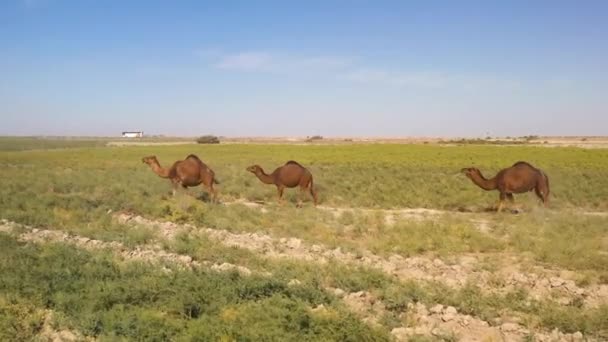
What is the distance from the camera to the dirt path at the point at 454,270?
8641 mm

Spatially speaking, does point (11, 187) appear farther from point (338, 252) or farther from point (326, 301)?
point (326, 301)

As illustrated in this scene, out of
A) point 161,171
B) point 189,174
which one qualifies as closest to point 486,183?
point 189,174

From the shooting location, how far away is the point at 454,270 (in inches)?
394

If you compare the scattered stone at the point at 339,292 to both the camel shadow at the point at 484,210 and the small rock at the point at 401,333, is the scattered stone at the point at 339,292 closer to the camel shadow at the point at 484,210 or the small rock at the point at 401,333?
the small rock at the point at 401,333

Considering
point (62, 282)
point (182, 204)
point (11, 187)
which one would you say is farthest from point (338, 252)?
point (11, 187)

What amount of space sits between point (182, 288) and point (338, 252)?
12.9 ft

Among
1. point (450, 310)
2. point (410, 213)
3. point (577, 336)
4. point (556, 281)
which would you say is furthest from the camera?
point (410, 213)

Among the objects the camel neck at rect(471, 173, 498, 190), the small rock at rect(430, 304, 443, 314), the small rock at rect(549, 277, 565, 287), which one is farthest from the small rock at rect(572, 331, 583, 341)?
the camel neck at rect(471, 173, 498, 190)

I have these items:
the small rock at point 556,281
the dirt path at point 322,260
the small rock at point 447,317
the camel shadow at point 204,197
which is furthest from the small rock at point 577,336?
the camel shadow at point 204,197

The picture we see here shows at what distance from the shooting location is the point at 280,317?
712 cm

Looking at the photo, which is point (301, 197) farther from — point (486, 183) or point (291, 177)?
point (486, 183)

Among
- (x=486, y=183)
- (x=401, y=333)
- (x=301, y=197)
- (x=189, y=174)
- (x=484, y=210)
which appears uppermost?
(x=189, y=174)

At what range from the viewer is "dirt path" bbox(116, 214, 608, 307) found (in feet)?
28.3

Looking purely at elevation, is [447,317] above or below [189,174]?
below
